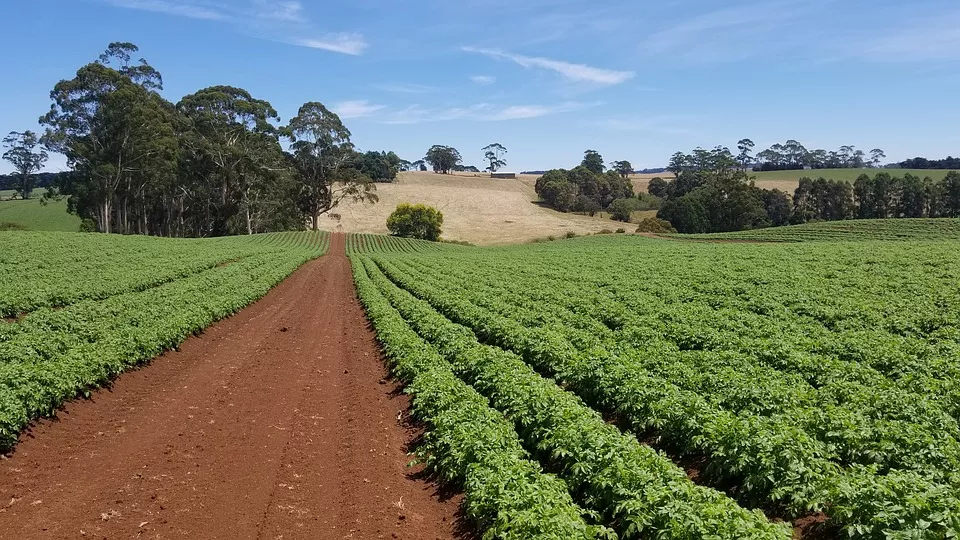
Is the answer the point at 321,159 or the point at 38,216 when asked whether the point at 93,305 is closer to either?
the point at 321,159

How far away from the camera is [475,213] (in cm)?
12762

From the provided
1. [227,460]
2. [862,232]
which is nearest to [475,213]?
[862,232]

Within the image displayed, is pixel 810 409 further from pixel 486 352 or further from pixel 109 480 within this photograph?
pixel 109 480

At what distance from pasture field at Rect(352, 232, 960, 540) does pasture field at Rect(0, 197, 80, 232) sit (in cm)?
9902

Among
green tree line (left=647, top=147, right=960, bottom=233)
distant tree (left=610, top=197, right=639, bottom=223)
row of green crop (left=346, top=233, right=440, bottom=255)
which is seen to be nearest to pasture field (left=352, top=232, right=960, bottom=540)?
row of green crop (left=346, top=233, right=440, bottom=255)

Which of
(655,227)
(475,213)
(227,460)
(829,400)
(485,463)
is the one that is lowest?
(227,460)

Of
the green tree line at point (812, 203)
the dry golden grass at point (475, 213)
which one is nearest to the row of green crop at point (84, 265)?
the dry golden grass at point (475, 213)

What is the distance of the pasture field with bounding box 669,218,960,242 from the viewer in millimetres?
61181

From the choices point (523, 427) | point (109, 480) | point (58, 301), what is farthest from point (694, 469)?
point (58, 301)

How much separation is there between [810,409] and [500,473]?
5.13 meters

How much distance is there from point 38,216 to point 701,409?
12411 centimetres

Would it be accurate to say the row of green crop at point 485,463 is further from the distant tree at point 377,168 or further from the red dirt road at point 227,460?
the distant tree at point 377,168

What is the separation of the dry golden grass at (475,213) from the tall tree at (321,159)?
39.7ft

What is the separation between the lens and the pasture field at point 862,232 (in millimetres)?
61181
